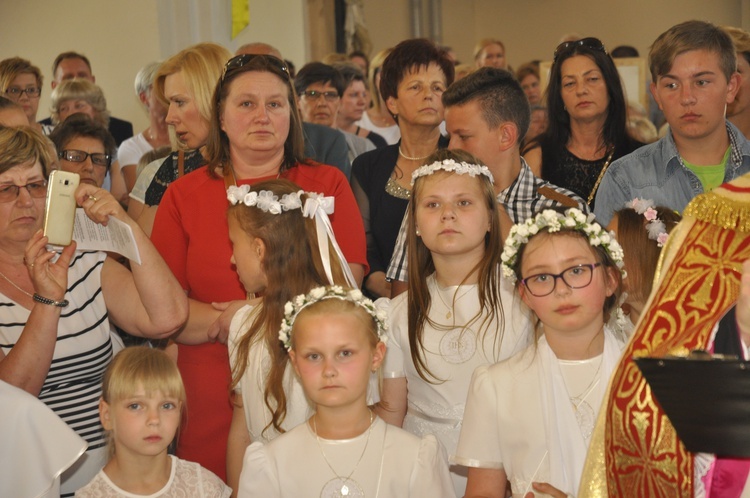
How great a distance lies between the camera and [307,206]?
11.5 ft

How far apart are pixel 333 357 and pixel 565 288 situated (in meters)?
0.74

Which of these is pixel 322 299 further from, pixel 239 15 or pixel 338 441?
pixel 239 15

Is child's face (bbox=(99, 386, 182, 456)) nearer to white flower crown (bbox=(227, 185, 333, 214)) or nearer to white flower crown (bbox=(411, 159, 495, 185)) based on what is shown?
white flower crown (bbox=(227, 185, 333, 214))

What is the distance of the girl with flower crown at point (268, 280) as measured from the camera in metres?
3.47

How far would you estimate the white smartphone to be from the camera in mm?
3512

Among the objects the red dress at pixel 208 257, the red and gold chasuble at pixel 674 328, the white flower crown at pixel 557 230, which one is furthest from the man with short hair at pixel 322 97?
the red and gold chasuble at pixel 674 328

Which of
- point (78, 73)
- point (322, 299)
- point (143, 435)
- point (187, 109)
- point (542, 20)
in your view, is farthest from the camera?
point (542, 20)

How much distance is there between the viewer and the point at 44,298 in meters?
3.49

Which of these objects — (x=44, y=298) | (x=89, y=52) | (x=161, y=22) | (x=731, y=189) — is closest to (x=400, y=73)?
(x=44, y=298)

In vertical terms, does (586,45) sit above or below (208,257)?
above

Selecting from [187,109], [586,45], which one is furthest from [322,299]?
[586,45]

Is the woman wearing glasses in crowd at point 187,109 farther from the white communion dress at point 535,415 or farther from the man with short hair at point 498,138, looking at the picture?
the white communion dress at point 535,415

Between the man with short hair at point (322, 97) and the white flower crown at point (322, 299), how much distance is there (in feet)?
11.5

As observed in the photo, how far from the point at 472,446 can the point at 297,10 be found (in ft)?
30.8
